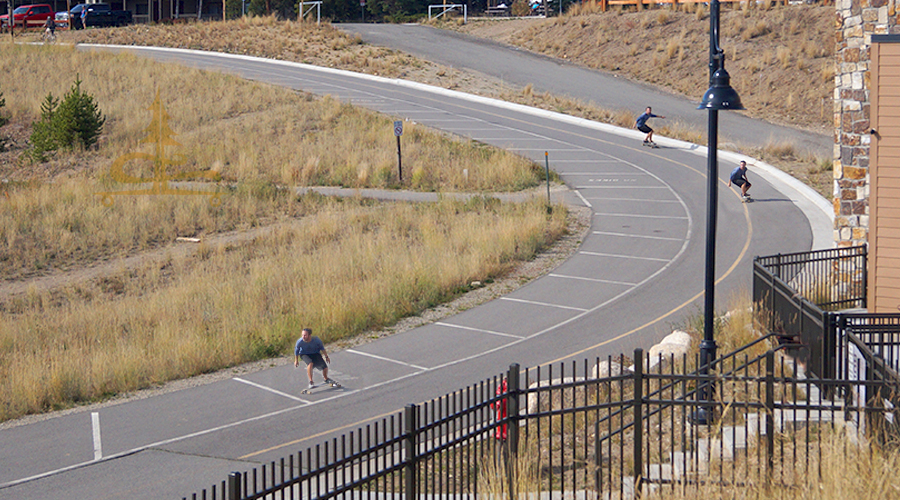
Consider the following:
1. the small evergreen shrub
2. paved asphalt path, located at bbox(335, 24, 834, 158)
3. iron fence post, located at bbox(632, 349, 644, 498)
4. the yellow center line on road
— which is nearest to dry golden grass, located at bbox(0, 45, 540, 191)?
the small evergreen shrub

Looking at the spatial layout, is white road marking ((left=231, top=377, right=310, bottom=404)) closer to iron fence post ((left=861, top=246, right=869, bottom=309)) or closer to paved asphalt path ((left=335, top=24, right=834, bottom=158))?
iron fence post ((left=861, top=246, right=869, bottom=309))

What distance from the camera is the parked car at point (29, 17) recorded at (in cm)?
7656

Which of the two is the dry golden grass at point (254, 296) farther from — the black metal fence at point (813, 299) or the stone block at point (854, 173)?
the stone block at point (854, 173)

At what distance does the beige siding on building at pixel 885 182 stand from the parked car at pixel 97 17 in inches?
2938

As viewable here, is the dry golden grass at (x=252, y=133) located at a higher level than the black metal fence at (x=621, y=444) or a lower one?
higher

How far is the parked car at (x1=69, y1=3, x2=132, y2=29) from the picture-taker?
76.1 m

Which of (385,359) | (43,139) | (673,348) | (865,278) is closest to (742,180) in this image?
(865,278)

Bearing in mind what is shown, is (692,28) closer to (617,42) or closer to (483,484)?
(617,42)

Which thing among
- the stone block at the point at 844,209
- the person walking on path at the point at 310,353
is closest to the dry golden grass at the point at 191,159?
the person walking on path at the point at 310,353

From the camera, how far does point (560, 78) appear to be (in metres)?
55.5

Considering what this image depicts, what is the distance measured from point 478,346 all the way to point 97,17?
71.2 m

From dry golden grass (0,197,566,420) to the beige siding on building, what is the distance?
9.66 metres

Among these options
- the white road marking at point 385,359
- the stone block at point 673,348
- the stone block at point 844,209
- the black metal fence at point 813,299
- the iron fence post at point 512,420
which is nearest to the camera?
the iron fence post at point 512,420

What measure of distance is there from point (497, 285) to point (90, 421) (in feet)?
36.5
